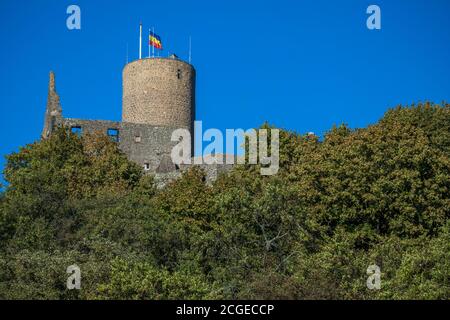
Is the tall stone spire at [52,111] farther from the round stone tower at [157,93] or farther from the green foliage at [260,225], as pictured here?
the green foliage at [260,225]

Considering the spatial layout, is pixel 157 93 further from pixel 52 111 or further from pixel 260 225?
pixel 260 225

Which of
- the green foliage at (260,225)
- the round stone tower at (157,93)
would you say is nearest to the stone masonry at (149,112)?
the round stone tower at (157,93)

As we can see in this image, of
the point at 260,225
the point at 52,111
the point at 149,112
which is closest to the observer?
the point at 260,225

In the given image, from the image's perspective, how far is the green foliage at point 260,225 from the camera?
26.2 meters

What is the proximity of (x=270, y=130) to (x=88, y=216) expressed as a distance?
1091 centimetres

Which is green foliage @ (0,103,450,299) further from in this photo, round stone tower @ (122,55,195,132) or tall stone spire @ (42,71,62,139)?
round stone tower @ (122,55,195,132)

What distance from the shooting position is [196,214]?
121ft

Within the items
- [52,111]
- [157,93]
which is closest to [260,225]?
[52,111]

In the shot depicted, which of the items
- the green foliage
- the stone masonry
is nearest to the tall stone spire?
the stone masonry

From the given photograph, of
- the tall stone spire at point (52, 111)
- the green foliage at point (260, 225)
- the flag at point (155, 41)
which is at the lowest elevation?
the green foliage at point (260, 225)

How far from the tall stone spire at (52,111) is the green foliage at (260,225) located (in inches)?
256

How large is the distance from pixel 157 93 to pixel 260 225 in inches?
900

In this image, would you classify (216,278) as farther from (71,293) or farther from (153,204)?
(153,204)

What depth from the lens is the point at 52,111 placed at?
4972cm
